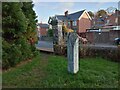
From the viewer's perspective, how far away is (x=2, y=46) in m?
7.54

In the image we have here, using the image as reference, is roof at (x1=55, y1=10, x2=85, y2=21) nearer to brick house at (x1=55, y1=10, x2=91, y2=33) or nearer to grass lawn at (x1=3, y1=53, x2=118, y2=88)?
brick house at (x1=55, y1=10, x2=91, y2=33)

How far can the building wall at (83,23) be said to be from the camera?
44.1 metres

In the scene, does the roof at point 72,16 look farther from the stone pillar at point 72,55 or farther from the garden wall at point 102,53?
the stone pillar at point 72,55

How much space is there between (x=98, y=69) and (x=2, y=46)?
13.2 ft

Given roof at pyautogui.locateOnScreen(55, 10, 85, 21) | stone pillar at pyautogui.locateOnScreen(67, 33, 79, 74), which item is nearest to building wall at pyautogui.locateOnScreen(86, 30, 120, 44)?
roof at pyautogui.locateOnScreen(55, 10, 85, 21)

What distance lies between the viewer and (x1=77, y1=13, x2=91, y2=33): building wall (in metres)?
44.1

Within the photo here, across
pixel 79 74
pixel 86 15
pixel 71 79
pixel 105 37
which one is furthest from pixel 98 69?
pixel 86 15

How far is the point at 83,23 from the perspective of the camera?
4488 centimetres

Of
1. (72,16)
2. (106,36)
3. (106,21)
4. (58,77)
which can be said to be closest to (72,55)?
(58,77)

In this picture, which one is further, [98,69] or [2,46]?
[98,69]

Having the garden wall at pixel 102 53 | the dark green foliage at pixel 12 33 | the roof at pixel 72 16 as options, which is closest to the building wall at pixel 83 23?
the roof at pixel 72 16

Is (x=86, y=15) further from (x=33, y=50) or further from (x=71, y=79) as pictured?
(x=71, y=79)

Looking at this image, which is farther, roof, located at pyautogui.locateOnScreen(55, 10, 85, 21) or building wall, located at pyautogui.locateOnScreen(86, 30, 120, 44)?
roof, located at pyautogui.locateOnScreen(55, 10, 85, 21)

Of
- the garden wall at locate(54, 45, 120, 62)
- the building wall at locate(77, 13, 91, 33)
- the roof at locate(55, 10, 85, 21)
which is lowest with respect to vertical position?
the garden wall at locate(54, 45, 120, 62)
